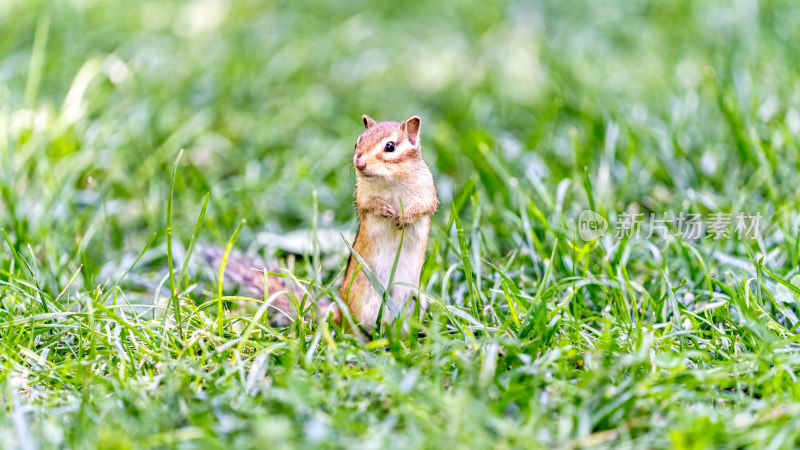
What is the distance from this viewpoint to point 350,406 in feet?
7.69

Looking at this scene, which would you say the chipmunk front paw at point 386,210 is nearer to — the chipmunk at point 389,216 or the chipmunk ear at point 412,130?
the chipmunk at point 389,216

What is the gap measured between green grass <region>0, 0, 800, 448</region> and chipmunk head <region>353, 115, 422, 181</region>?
23 centimetres

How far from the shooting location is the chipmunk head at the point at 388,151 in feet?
9.51

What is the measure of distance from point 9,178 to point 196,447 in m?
2.37

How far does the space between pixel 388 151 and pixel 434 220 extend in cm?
100

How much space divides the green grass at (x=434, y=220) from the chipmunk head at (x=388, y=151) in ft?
0.76

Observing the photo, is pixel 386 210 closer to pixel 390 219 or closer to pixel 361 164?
pixel 390 219

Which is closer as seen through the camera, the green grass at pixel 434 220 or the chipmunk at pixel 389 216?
the green grass at pixel 434 220

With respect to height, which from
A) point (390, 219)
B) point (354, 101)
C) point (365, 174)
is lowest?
point (354, 101)

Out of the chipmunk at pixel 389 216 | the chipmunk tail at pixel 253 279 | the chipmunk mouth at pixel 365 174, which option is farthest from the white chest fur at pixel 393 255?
the chipmunk tail at pixel 253 279

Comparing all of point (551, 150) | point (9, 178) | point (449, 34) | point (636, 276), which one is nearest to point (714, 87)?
point (551, 150)

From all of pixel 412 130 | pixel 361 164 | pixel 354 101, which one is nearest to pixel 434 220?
pixel 412 130

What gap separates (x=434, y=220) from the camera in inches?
155

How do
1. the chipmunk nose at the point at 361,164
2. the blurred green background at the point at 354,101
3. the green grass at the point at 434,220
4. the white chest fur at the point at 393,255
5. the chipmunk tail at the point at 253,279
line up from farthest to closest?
the blurred green background at the point at 354,101 → the chipmunk tail at the point at 253,279 → the white chest fur at the point at 393,255 → the chipmunk nose at the point at 361,164 → the green grass at the point at 434,220
